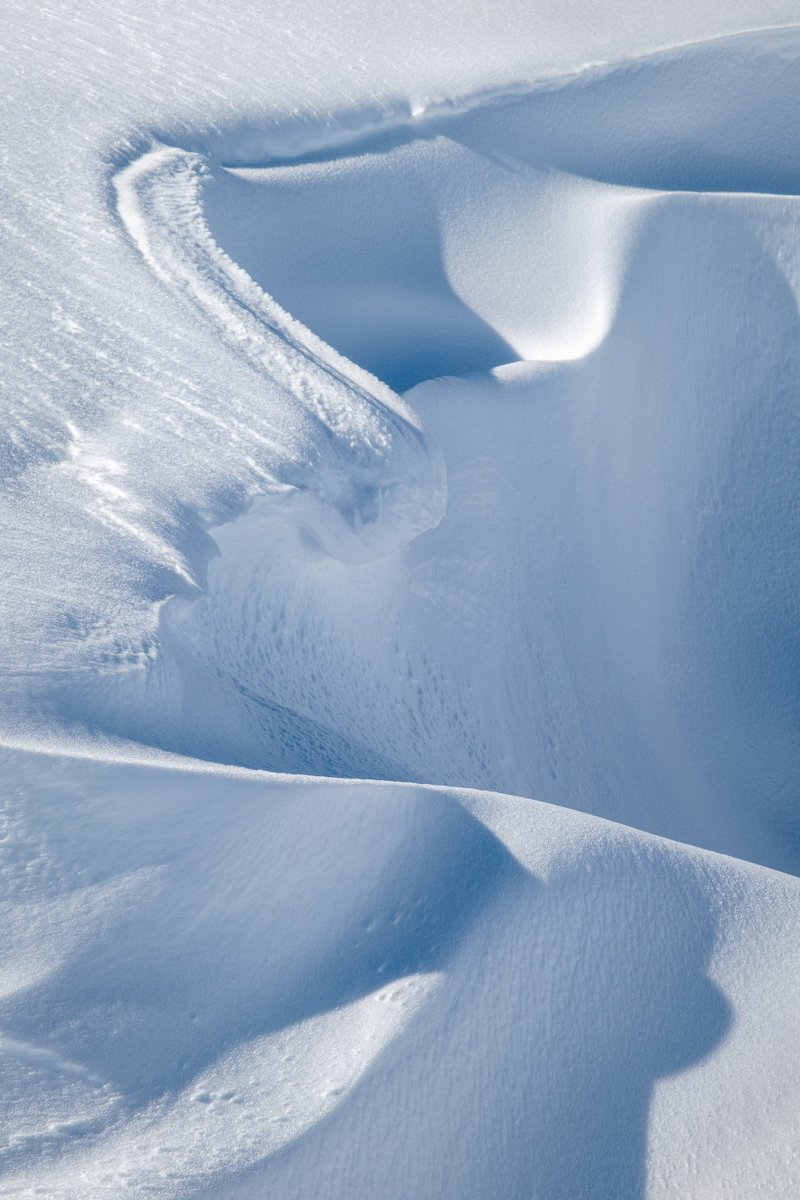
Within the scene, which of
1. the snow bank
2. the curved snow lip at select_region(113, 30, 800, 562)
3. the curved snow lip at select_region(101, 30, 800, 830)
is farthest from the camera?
the curved snow lip at select_region(113, 30, 800, 562)

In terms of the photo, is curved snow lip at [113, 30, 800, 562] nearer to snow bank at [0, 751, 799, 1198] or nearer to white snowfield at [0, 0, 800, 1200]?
white snowfield at [0, 0, 800, 1200]

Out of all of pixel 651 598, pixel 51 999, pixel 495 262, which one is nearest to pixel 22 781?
pixel 51 999

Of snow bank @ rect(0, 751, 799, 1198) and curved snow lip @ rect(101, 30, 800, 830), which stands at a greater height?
curved snow lip @ rect(101, 30, 800, 830)

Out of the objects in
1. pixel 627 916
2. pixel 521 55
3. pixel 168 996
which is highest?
pixel 521 55

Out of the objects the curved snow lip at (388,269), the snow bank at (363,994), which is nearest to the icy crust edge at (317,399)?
the curved snow lip at (388,269)

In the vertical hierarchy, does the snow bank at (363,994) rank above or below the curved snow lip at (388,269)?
below

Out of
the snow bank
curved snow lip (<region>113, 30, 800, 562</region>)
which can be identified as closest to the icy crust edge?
curved snow lip (<region>113, 30, 800, 562</region>)

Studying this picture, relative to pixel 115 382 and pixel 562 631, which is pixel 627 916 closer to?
pixel 562 631

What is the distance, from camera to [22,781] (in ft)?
3.83

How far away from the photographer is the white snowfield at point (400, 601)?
111 centimetres

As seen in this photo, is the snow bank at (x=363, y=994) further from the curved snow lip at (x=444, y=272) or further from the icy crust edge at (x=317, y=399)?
the icy crust edge at (x=317, y=399)

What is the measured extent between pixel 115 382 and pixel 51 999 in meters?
0.95

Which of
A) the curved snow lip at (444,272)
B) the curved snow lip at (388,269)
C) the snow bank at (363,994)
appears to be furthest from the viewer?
the curved snow lip at (388,269)

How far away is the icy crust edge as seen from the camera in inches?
67.1
